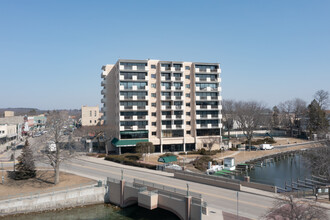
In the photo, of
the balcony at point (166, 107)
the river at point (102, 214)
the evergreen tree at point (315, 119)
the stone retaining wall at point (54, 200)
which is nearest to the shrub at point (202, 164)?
the balcony at point (166, 107)

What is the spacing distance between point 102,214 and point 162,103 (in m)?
40.6

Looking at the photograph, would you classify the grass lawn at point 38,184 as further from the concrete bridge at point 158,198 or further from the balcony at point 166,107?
the balcony at point 166,107

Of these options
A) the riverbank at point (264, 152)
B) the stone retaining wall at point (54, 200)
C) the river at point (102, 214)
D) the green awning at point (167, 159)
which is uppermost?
the green awning at point (167, 159)

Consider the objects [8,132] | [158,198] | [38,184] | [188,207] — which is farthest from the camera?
[8,132]

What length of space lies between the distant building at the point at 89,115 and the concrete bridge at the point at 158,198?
6935 centimetres

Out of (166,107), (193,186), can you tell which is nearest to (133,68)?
(166,107)

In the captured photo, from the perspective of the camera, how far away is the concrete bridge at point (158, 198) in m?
27.0

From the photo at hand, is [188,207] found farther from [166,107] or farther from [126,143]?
[166,107]

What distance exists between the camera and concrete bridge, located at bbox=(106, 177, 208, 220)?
88.4 ft

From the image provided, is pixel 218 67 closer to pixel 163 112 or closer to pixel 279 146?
pixel 163 112

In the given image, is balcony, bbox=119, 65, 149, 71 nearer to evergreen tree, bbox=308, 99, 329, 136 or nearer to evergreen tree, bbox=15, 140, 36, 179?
evergreen tree, bbox=15, 140, 36, 179

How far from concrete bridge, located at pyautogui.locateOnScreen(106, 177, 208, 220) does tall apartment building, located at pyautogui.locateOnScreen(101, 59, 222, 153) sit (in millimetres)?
28256

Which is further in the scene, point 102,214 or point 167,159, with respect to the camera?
point 167,159

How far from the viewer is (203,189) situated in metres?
33.8
